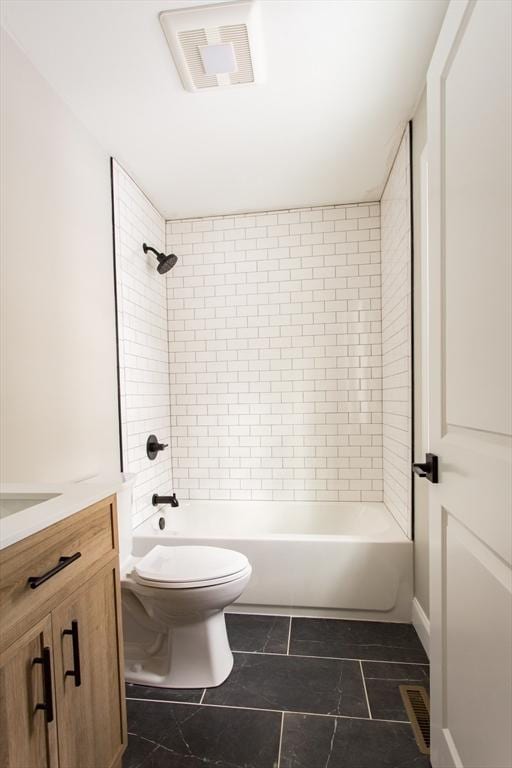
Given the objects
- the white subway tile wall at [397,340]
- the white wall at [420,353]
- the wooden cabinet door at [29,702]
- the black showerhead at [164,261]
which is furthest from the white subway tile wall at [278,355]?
the wooden cabinet door at [29,702]

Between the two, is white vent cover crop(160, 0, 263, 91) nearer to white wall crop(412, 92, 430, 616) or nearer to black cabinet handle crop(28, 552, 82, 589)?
white wall crop(412, 92, 430, 616)

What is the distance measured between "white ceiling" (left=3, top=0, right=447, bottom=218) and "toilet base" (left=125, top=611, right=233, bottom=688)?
89.7 inches

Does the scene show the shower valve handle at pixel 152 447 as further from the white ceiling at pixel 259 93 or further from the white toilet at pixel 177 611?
the white ceiling at pixel 259 93

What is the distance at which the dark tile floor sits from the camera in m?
Answer: 1.40

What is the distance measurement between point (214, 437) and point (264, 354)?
0.74m

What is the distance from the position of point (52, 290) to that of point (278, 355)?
1683 millimetres

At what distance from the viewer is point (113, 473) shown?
7.24 feet

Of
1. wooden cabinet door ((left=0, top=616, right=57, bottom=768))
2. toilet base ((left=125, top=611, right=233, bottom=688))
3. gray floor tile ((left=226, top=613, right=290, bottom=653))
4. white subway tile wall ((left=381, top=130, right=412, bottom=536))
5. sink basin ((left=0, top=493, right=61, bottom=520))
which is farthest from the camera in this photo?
white subway tile wall ((left=381, top=130, right=412, bottom=536))

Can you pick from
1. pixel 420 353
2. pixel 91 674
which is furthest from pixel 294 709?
pixel 420 353

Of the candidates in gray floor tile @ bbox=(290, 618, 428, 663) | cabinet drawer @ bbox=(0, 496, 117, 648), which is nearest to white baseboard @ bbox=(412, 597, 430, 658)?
gray floor tile @ bbox=(290, 618, 428, 663)

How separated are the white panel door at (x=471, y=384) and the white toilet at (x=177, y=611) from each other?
0.85 meters

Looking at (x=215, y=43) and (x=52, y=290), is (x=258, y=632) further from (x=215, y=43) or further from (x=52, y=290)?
(x=215, y=43)

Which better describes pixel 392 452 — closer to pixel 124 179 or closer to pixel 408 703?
pixel 408 703

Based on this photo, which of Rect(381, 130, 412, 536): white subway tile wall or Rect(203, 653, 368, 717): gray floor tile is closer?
Rect(203, 653, 368, 717): gray floor tile
